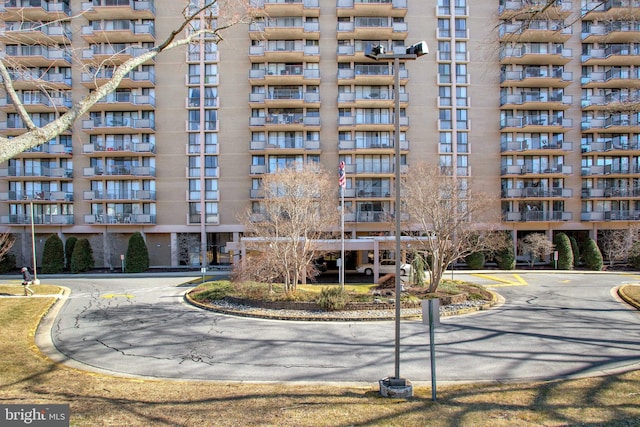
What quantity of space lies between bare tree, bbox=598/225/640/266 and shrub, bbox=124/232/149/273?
42.1 metres

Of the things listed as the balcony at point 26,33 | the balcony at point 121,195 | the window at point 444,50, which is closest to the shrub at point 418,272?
the balcony at point 26,33

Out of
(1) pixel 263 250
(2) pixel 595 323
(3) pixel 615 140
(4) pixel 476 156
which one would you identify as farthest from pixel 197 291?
(3) pixel 615 140

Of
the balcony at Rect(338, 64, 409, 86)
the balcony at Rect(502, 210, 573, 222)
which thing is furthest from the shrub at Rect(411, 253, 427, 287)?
the balcony at Rect(338, 64, 409, 86)

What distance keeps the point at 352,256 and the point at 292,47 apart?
21799 millimetres

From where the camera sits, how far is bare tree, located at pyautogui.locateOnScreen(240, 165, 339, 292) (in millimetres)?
18094

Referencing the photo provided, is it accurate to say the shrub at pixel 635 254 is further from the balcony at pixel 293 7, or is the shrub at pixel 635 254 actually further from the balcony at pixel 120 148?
the balcony at pixel 120 148

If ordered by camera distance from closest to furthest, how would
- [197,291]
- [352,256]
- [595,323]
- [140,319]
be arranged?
[595,323]
[140,319]
[197,291]
[352,256]

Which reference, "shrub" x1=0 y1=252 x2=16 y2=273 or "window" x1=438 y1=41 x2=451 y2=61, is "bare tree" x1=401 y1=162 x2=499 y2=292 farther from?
"shrub" x1=0 y1=252 x2=16 y2=273

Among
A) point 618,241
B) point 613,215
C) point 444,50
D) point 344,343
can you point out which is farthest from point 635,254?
point 344,343

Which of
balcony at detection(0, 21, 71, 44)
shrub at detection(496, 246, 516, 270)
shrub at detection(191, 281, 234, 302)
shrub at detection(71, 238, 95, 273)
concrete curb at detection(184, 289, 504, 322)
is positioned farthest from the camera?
shrub at detection(71, 238, 95, 273)

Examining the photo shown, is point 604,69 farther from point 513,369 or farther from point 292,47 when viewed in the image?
point 513,369

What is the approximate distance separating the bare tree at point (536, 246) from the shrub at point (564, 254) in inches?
28.7

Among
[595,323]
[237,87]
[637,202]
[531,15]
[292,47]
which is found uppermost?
[292,47]

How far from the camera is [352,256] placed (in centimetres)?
3036
